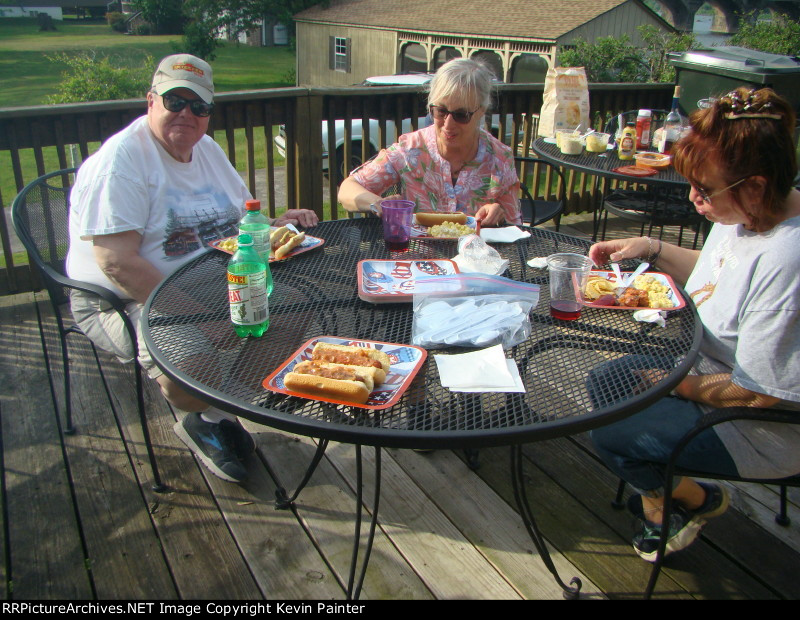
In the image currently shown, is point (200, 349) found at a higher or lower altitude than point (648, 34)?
lower

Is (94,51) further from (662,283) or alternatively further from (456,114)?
(662,283)

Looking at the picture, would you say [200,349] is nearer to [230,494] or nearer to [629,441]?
[230,494]

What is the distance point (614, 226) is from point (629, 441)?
385 centimetres

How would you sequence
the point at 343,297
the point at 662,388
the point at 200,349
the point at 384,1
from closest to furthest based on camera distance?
1. the point at 662,388
2. the point at 200,349
3. the point at 343,297
4. the point at 384,1

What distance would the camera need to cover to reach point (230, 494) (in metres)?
2.12

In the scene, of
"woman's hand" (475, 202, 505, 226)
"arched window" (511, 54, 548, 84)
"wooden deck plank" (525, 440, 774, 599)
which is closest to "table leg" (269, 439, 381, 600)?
"wooden deck plank" (525, 440, 774, 599)

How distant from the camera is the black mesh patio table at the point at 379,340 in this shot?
3.95 feet

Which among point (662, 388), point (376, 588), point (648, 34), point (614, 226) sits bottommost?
point (376, 588)

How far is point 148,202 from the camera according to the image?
2148mm

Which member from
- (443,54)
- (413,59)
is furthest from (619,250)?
(413,59)

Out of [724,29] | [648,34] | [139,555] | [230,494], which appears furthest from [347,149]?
[724,29]

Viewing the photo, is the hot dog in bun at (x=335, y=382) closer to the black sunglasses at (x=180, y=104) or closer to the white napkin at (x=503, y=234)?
the white napkin at (x=503, y=234)

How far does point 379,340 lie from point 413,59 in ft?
89.2

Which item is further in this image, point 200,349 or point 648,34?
point 648,34
